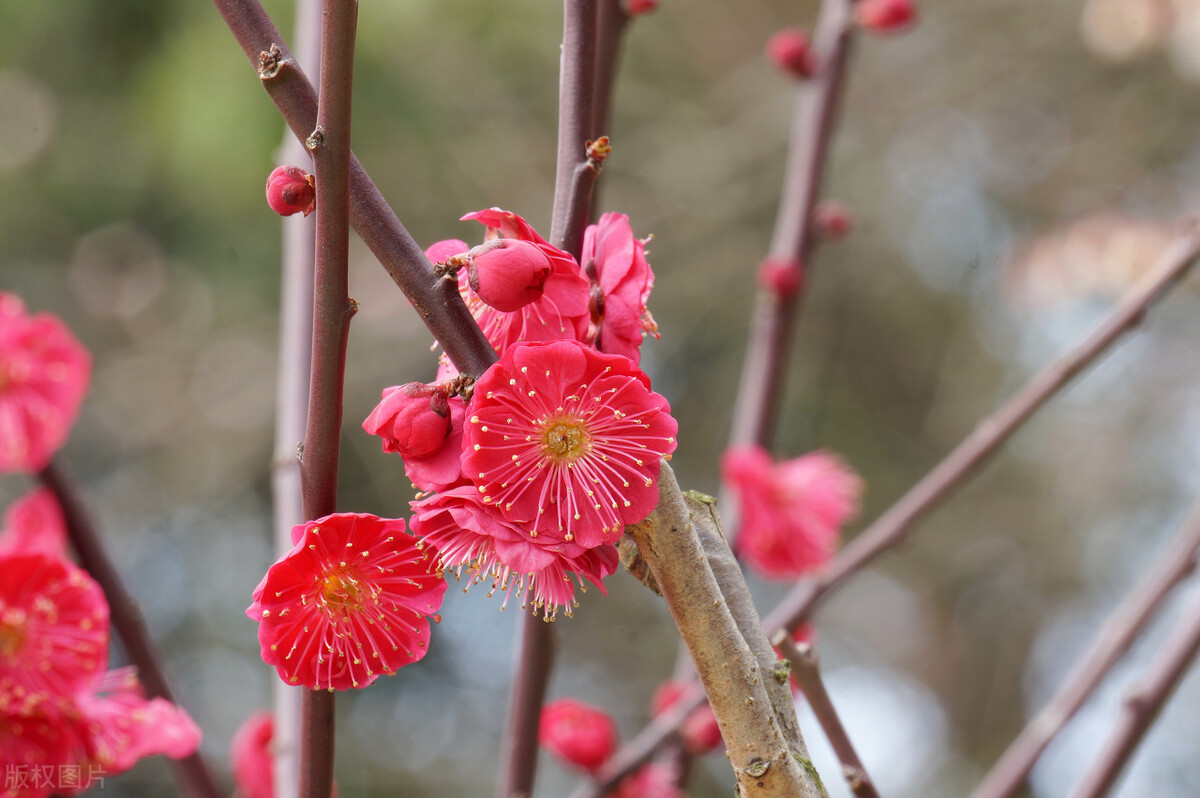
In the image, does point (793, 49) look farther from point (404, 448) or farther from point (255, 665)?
point (255, 665)

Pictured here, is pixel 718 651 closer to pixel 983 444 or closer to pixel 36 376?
pixel 983 444

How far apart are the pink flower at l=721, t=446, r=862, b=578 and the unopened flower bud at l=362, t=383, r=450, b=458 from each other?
812 mm

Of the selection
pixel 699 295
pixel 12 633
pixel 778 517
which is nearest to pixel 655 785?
pixel 778 517

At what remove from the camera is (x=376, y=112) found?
282 cm

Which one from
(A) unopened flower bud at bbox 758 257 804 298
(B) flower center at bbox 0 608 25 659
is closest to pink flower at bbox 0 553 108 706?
(B) flower center at bbox 0 608 25 659

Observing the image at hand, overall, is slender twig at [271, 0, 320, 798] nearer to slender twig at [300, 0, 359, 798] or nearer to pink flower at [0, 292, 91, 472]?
pink flower at [0, 292, 91, 472]

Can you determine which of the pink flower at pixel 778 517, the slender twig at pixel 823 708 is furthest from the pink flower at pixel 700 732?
the slender twig at pixel 823 708

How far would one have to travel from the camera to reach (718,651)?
50 cm

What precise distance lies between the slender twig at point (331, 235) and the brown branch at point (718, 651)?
167mm

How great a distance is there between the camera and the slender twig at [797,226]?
4.38ft

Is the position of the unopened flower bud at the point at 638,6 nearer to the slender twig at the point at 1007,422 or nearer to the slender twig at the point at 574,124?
the slender twig at the point at 574,124

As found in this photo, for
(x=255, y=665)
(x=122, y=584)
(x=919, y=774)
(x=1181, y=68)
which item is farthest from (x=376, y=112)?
(x=919, y=774)

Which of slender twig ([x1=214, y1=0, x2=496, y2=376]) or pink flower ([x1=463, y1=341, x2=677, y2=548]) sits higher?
slender twig ([x1=214, y1=0, x2=496, y2=376])

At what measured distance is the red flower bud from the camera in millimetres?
498
